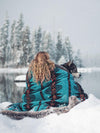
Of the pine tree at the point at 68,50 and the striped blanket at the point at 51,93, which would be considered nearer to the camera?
the striped blanket at the point at 51,93

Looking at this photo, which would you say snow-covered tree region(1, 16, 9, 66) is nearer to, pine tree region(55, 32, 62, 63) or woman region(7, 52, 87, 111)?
pine tree region(55, 32, 62, 63)

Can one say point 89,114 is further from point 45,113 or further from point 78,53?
point 78,53

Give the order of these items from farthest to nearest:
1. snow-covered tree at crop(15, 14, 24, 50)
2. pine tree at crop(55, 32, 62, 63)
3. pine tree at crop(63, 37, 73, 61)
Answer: pine tree at crop(63, 37, 73, 61)
pine tree at crop(55, 32, 62, 63)
snow-covered tree at crop(15, 14, 24, 50)

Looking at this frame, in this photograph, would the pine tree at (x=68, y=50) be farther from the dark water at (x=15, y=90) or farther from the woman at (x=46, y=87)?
the woman at (x=46, y=87)

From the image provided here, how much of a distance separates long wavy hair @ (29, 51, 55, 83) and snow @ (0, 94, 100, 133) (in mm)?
746

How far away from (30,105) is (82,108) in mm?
999

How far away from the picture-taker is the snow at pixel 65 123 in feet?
8.09

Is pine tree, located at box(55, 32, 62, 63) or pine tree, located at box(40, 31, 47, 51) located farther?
pine tree, located at box(55, 32, 62, 63)

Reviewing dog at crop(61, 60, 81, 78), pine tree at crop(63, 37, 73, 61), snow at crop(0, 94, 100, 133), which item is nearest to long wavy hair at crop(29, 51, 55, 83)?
dog at crop(61, 60, 81, 78)

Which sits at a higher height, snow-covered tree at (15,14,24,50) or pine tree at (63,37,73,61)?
snow-covered tree at (15,14,24,50)

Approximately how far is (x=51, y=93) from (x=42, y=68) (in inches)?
19.0

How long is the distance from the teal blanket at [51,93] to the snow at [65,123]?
0.29m

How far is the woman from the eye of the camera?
10.6 ft

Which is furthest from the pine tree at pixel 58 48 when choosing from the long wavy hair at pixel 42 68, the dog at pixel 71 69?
the long wavy hair at pixel 42 68
